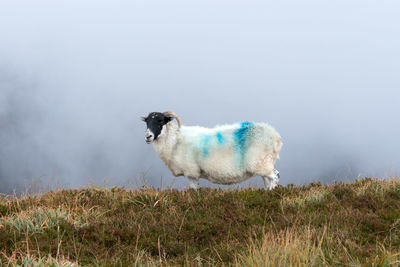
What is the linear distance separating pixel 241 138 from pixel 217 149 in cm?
83

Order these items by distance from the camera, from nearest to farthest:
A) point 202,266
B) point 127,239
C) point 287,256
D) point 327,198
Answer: point 287,256, point 202,266, point 127,239, point 327,198

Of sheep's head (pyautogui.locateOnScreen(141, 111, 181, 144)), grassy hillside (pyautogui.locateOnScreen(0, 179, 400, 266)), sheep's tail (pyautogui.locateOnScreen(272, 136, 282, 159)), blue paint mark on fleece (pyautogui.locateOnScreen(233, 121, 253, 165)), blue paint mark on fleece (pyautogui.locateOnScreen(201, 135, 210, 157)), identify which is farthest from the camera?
sheep's tail (pyautogui.locateOnScreen(272, 136, 282, 159))

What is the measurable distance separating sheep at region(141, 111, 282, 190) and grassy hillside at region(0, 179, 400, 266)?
277cm

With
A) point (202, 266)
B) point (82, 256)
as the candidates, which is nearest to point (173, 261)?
point (202, 266)

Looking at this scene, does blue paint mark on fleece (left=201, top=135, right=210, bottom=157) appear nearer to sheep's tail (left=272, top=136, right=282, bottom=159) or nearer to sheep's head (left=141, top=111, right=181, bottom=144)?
sheep's head (left=141, top=111, right=181, bottom=144)

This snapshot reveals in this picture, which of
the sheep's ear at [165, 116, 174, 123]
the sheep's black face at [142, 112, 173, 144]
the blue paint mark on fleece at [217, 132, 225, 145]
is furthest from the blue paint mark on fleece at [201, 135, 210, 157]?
the sheep's black face at [142, 112, 173, 144]

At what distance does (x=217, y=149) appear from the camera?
1388cm

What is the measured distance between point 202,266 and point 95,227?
2650 mm

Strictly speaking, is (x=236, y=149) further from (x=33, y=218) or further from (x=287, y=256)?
(x=287, y=256)

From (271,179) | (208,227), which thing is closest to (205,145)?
(271,179)

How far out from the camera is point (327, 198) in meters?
10.2

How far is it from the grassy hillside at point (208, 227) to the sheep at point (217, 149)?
2773mm

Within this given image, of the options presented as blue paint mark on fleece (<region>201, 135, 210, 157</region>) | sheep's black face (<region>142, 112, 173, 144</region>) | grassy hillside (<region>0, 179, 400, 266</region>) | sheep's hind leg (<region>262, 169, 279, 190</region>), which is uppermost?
sheep's black face (<region>142, 112, 173, 144</region>)

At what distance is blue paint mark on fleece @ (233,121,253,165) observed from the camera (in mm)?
13961
